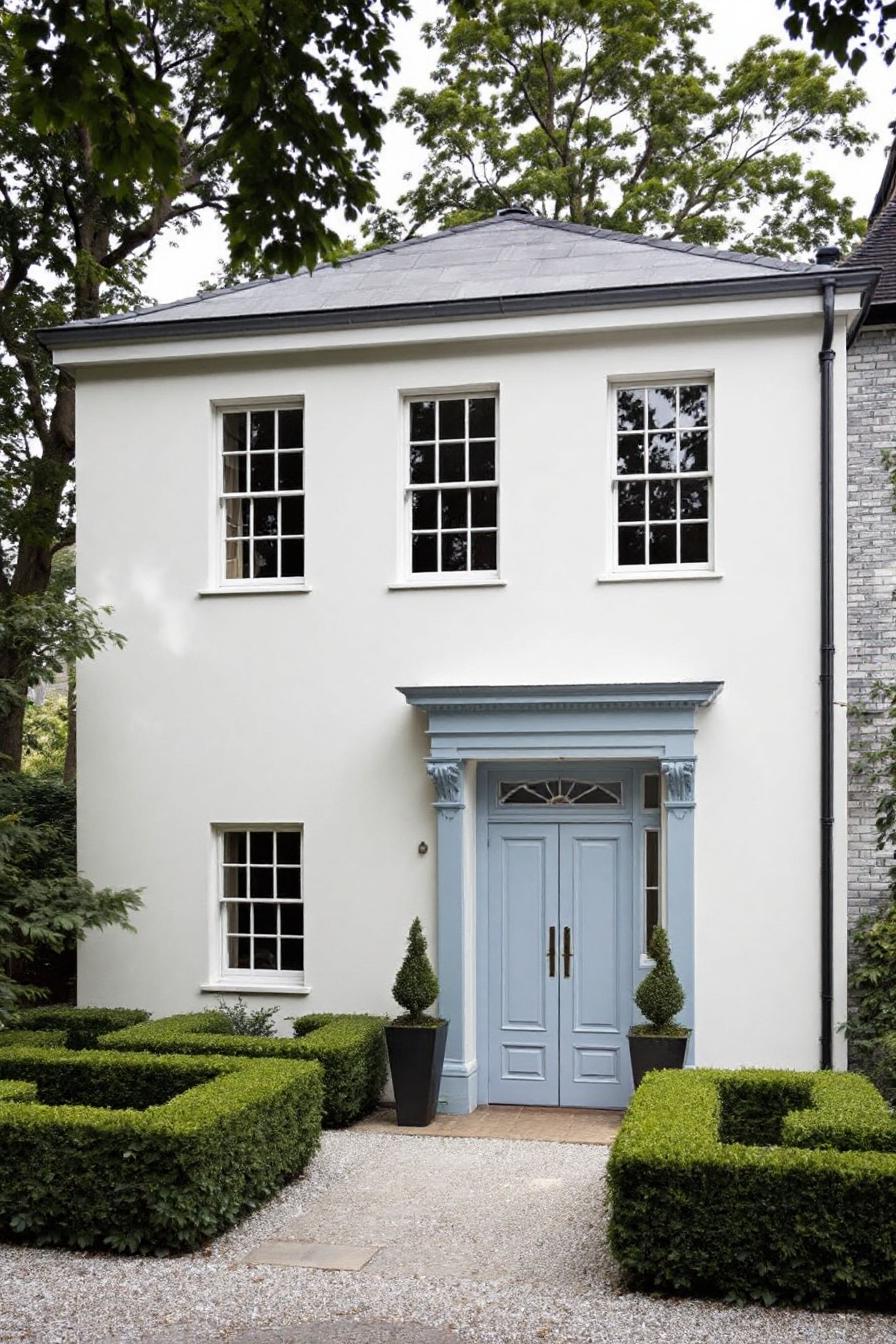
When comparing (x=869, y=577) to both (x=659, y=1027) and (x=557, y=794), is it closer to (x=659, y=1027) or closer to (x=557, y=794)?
(x=557, y=794)

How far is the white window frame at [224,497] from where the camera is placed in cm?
1275

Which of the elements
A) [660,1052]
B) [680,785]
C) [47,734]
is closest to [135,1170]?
[660,1052]

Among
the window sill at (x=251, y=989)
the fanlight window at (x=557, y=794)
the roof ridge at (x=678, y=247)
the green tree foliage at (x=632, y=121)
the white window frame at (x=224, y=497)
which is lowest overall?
the window sill at (x=251, y=989)

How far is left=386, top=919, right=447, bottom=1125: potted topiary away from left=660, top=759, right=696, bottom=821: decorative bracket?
236cm

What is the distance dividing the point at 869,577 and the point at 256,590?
544 centimetres

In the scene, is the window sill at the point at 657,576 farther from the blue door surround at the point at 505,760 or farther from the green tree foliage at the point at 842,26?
the green tree foliage at the point at 842,26

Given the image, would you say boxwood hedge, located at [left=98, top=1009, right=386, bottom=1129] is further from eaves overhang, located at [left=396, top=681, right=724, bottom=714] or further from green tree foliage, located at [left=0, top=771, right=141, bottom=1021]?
eaves overhang, located at [left=396, top=681, right=724, bottom=714]

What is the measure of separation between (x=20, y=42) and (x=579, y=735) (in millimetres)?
7254

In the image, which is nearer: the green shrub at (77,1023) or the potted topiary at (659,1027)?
the potted topiary at (659,1027)

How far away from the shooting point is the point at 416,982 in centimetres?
1130

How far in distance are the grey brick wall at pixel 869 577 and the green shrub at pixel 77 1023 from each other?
6344 mm

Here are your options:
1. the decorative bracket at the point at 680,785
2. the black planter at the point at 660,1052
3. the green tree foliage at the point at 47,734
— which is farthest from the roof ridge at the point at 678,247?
the green tree foliage at the point at 47,734

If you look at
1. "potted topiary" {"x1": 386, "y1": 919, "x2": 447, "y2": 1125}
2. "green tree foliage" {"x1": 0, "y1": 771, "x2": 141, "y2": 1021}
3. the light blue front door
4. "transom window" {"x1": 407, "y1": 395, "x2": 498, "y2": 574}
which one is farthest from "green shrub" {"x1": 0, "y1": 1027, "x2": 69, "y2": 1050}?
"transom window" {"x1": 407, "y1": 395, "x2": 498, "y2": 574}

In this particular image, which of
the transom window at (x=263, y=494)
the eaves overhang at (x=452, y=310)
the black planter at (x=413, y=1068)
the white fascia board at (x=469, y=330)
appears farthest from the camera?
the transom window at (x=263, y=494)
